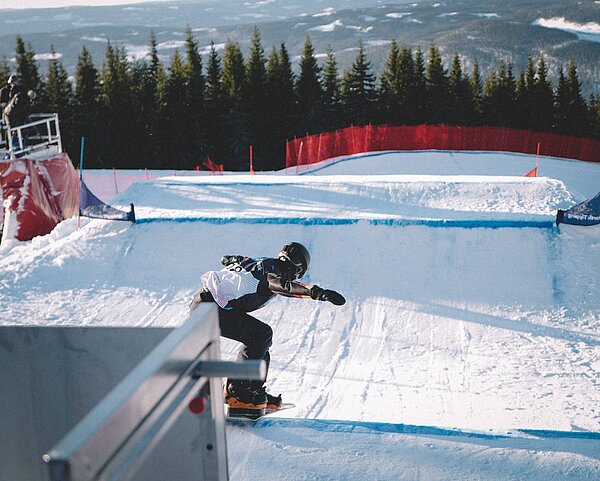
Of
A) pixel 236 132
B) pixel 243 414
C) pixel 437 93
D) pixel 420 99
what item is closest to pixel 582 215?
pixel 243 414

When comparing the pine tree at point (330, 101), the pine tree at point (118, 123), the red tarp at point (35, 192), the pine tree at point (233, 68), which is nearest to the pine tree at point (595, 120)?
the pine tree at point (330, 101)

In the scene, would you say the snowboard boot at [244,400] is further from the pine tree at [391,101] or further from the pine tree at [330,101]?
the pine tree at [391,101]

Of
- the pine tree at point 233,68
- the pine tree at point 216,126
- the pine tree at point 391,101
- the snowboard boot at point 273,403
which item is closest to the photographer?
the snowboard boot at point 273,403

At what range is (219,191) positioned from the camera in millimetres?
11969

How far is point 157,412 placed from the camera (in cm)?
133

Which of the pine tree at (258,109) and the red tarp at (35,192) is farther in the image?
the pine tree at (258,109)

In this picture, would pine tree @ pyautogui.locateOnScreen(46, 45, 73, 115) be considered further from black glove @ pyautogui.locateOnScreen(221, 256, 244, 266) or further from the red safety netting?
black glove @ pyautogui.locateOnScreen(221, 256, 244, 266)

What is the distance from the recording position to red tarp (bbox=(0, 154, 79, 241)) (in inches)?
492

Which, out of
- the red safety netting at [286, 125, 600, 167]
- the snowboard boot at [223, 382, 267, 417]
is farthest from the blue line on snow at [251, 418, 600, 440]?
the red safety netting at [286, 125, 600, 167]

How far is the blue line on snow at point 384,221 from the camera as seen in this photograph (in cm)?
916

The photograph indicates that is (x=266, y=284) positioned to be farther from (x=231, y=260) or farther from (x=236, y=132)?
(x=236, y=132)

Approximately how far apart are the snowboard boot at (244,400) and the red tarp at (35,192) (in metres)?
9.06

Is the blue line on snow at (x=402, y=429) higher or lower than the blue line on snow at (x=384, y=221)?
higher

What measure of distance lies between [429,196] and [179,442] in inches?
398
